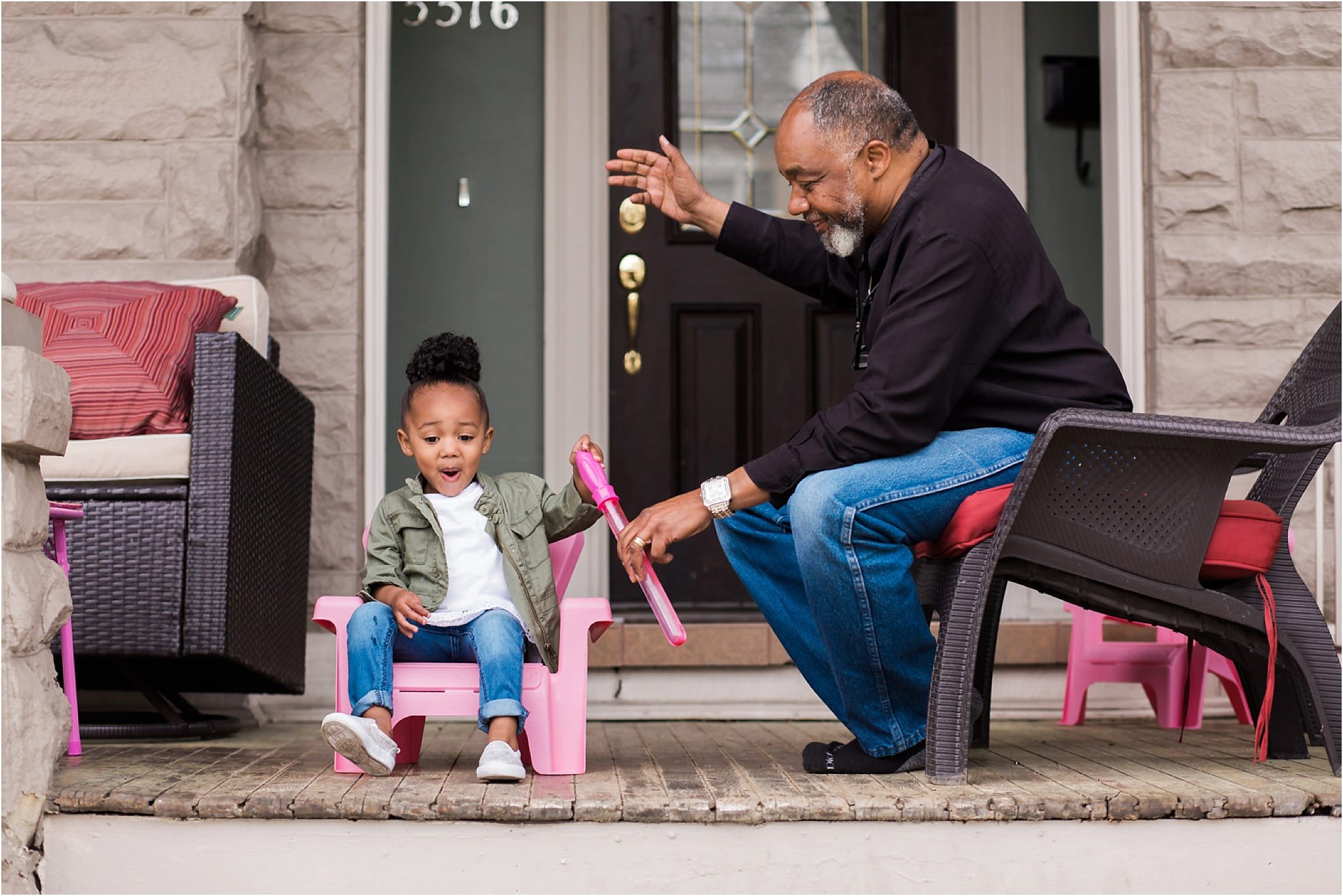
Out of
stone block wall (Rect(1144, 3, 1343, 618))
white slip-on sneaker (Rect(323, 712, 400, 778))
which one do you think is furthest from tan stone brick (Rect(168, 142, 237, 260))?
stone block wall (Rect(1144, 3, 1343, 618))

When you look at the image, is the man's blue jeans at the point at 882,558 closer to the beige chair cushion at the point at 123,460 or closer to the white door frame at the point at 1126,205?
the beige chair cushion at the point at 123,460

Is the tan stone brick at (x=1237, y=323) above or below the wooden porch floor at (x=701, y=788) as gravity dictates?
above

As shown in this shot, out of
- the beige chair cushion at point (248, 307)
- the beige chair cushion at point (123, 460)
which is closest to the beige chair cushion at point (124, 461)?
the beige chair cushion at point (123, 460)

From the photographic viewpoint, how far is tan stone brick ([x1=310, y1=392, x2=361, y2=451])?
3291 mm

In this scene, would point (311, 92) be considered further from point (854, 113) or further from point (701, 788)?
point (701, 788)

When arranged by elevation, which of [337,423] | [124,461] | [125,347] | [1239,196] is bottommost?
[124,461]

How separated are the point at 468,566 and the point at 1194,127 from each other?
91.1 inches

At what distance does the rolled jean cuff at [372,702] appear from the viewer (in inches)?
81.4

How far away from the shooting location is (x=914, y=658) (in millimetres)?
2061

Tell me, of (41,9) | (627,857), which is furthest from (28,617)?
(41,9)

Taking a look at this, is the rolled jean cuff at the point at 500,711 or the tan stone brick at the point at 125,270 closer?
the rolled jean cuff at the point at 500,711

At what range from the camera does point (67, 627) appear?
2439 mm

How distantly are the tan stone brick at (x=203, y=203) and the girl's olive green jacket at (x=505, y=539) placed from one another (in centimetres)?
123

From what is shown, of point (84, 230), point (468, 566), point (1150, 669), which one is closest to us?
point (468, 566)
